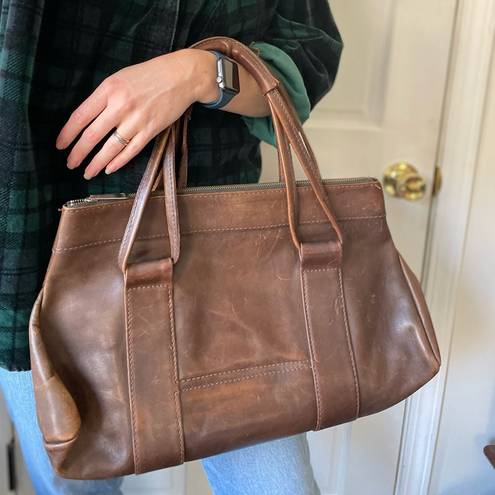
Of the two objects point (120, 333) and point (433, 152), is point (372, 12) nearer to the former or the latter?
point (433, 152)

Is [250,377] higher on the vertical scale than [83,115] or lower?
lower

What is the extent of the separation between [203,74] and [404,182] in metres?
0.57

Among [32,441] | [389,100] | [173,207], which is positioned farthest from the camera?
[389,100]

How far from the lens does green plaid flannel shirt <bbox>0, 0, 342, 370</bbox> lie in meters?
0.56

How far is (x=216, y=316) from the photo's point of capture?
0.64 m

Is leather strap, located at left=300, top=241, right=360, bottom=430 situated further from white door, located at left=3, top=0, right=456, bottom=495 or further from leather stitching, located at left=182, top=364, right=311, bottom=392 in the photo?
white door, located at left=3, top=0, right=456, bottom=495

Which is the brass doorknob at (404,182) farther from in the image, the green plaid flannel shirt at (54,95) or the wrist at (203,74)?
the wrist at (203,74)

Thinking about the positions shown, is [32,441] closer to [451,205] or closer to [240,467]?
[240,467]

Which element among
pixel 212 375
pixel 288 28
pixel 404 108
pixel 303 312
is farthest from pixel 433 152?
pixel 212 375

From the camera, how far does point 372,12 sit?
1.03 metres

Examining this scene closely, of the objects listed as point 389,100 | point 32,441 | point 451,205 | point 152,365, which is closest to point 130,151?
point 152,365

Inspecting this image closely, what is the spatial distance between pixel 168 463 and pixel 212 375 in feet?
0.33

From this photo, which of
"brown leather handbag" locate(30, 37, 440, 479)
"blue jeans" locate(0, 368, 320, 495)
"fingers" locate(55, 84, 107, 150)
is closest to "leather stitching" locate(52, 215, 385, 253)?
"brown leather handbag" locate(30, 37, 440, 479)

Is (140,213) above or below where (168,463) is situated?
above
